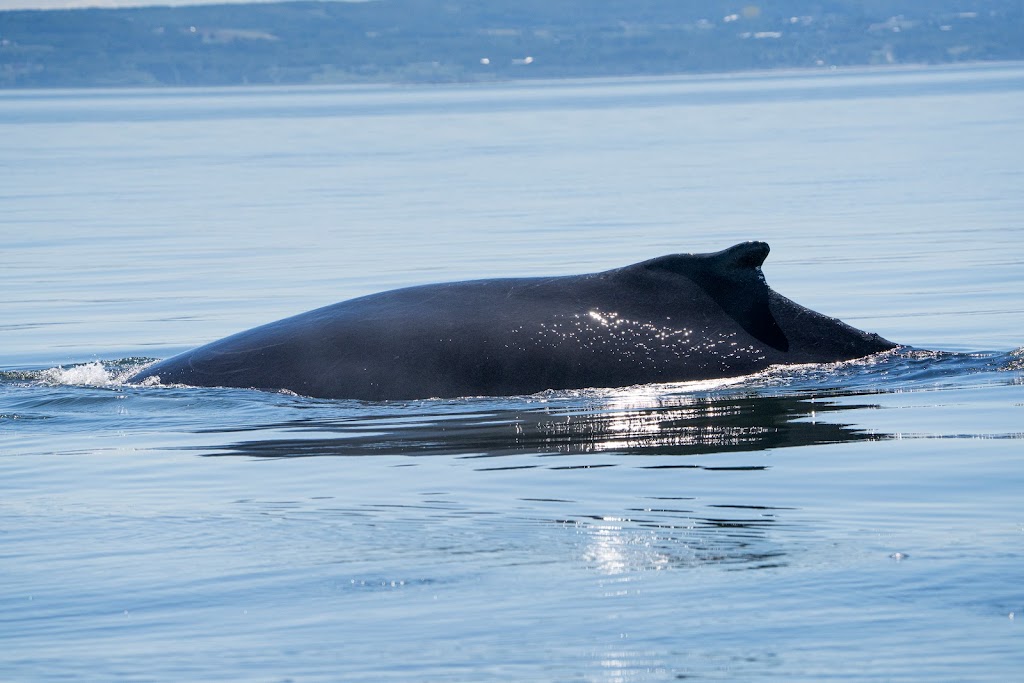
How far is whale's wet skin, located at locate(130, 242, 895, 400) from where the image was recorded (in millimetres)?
10938

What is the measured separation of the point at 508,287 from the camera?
11422mm

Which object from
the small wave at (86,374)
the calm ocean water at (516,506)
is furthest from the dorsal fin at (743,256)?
the small wave at (86,374)

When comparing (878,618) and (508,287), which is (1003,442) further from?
(878,618)

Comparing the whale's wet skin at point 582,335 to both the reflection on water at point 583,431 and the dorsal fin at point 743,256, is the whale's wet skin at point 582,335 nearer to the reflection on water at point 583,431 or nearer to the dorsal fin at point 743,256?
the dorsal fin at point 743,256

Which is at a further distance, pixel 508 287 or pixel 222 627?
pixel 508 287

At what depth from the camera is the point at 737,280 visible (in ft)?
35.8

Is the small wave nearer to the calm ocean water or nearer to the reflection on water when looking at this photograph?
the calm ocean water

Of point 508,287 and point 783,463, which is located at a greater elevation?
point 508,287

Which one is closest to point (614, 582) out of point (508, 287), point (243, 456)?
point (243, 456)

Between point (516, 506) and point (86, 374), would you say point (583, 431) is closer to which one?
point (516, 506)

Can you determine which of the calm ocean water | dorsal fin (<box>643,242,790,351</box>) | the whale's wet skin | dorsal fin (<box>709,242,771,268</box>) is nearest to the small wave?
the calm ocean water

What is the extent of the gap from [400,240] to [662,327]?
17.5 metres

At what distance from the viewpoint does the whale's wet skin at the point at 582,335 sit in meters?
10.9

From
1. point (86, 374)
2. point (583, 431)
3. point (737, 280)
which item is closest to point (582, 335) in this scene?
point (583, 431)
